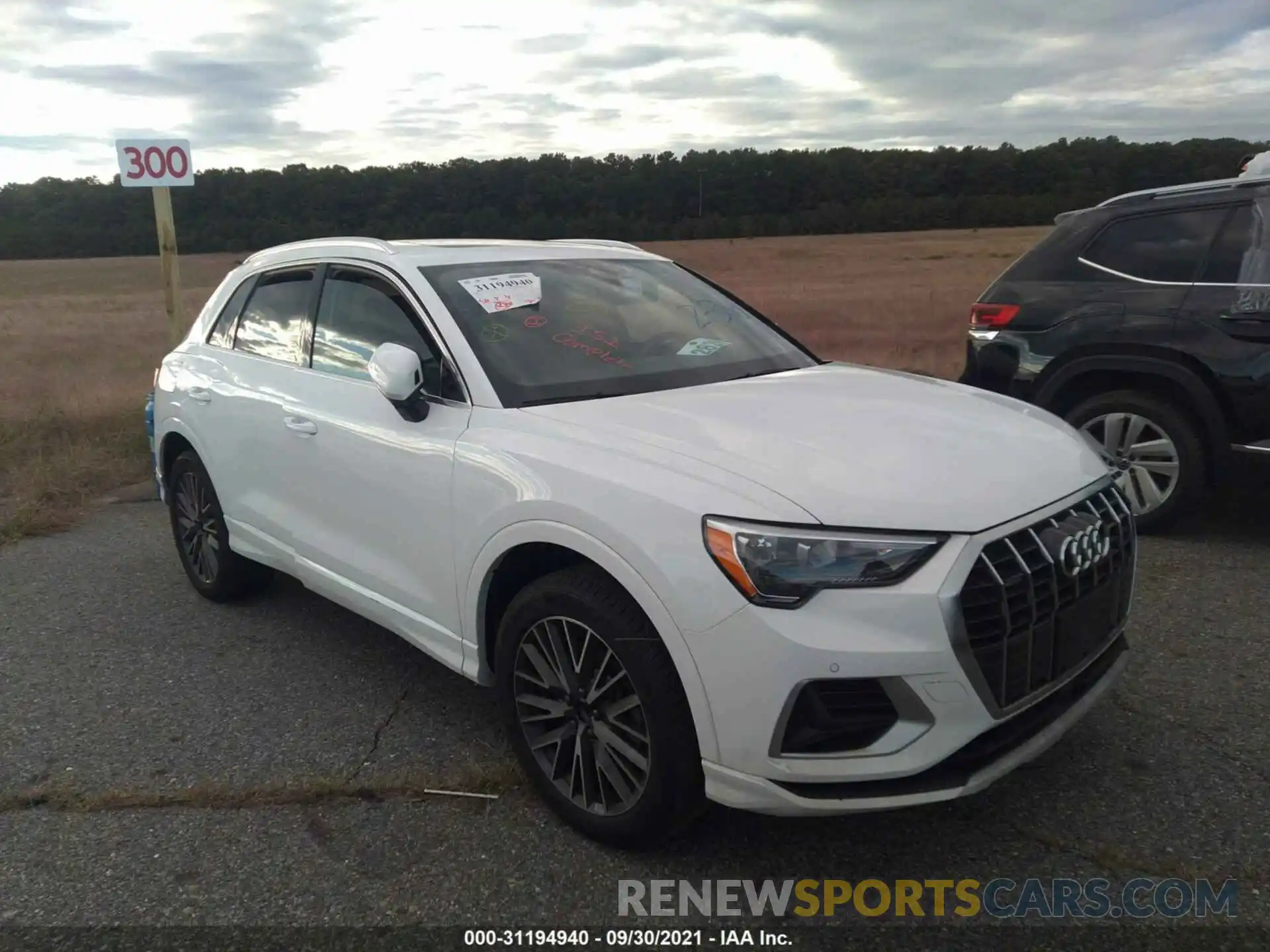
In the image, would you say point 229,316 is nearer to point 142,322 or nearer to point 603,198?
point 142,322

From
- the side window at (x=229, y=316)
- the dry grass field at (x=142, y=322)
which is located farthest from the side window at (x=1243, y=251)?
the dry grass field at (x=142, y=322)

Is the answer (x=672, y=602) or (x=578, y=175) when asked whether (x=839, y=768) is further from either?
(x=578, y=175)

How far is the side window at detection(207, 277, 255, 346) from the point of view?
463cm

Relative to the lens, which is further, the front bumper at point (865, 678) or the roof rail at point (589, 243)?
the roof rail at point (589, 243)

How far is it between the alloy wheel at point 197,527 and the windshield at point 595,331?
1.98m

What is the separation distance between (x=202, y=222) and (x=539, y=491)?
3609cm

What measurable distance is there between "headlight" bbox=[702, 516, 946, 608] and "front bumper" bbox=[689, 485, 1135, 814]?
0.09 ft

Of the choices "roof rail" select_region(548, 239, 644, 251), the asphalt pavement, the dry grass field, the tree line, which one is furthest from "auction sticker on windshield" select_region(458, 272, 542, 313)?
the tree line

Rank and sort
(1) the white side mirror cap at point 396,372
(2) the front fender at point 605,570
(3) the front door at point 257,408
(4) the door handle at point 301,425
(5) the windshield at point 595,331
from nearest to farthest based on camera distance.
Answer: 1. (2) the front fender at point 605,570
2. (1) the white side mirror cap at point 396,372
3. (5) the windshield at point 595,331
4. (4) the door handle at point 301,425
5. (3) the front door at point 257,408

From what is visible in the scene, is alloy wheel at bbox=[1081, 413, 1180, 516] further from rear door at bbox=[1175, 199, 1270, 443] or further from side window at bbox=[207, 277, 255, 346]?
side window at bbox=[207, 277, 255, 346]

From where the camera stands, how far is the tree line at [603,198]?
30594 mm

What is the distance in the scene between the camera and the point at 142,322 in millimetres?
20344

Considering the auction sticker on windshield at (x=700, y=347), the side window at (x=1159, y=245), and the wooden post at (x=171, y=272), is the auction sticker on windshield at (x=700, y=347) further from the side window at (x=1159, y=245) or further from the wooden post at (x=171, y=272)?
the wooden post at (x=171, y=272)

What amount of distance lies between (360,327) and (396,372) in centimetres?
75
